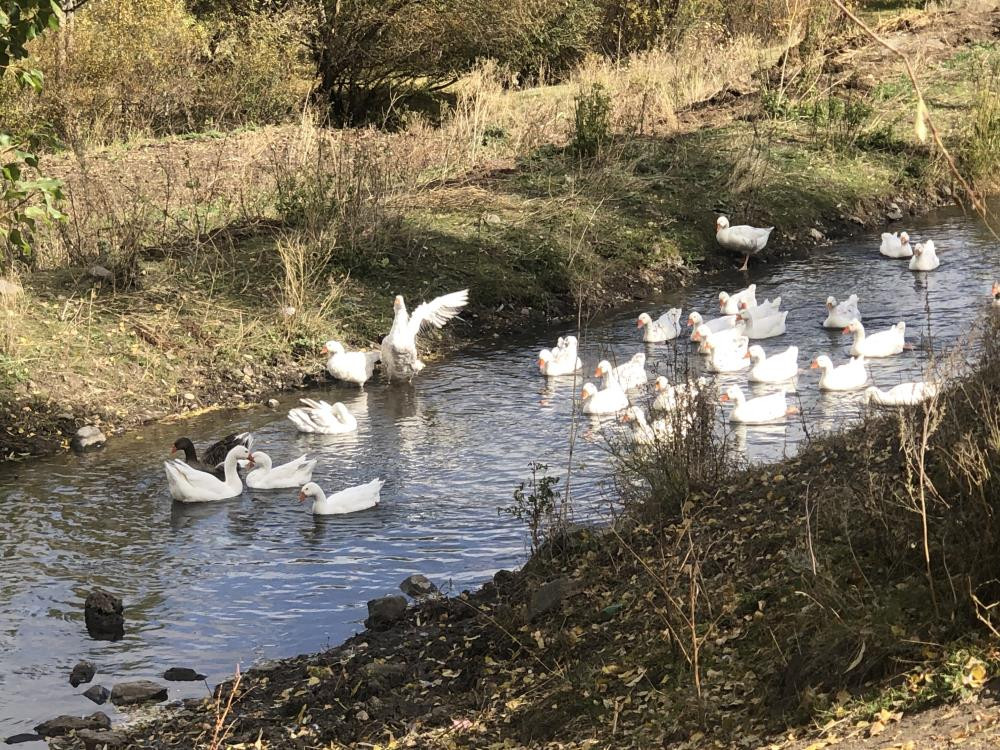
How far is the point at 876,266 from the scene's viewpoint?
651 inches

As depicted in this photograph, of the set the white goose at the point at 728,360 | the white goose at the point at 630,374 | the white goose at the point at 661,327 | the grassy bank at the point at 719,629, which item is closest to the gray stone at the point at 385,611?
the grassy bank at the point at 719,629

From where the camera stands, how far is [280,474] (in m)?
10.7

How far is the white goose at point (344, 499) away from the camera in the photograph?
991 centimetres

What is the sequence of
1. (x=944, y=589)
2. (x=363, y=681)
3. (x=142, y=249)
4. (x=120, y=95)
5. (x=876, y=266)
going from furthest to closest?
(x=120, y=95), (x=876, y=266), (x=142, y=249), (x=363, y=681), (x=944, y=589)

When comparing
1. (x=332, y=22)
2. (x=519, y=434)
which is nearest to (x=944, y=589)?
(x=519, y=434)

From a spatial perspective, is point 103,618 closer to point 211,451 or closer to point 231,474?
point 231,474

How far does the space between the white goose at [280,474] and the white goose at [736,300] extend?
19.6ft

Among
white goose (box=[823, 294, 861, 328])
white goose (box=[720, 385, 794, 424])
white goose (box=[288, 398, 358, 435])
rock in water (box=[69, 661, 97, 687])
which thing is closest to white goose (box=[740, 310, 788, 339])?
white goose (box=[823, 294, 861, 328])

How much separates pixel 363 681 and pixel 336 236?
971cm

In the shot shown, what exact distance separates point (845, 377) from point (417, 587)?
5.53 metres

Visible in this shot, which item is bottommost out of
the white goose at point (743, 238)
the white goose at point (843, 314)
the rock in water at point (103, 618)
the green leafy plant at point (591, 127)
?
the rock in water at point (103, 618)

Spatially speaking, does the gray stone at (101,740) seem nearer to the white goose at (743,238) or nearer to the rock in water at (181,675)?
the rock in water at (181,675)

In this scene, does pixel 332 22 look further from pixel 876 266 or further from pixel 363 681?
pixel 363 681

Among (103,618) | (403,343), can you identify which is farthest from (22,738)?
(403,343)
